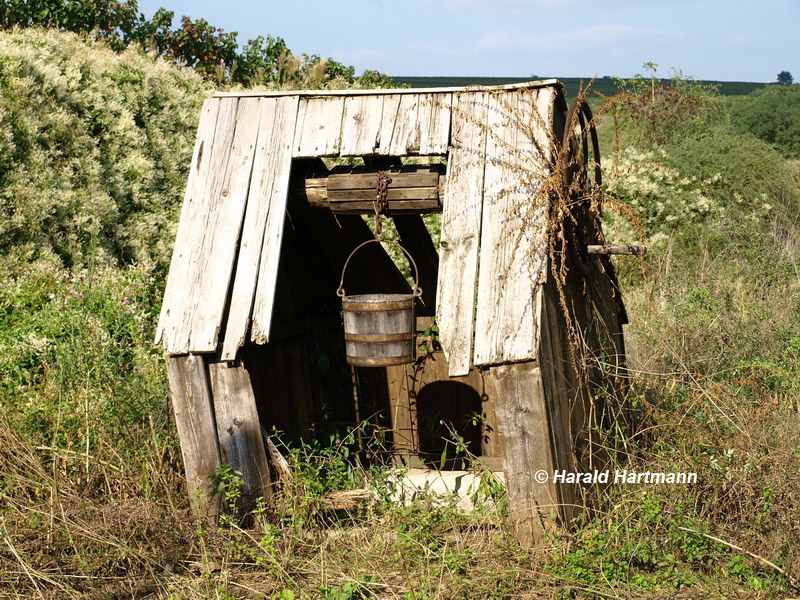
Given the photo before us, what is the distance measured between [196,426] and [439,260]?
1.78 meters

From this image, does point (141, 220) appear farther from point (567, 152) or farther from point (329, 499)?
point (567, 152)

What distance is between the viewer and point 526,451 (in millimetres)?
4141

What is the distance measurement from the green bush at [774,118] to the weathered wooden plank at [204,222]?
18.3 metres

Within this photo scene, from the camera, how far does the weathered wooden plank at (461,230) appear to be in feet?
13.8

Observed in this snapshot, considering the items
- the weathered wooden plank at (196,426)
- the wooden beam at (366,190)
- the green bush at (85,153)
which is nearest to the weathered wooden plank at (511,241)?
the wooden beam at (366,190)

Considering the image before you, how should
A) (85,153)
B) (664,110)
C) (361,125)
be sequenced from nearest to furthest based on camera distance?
(361,125) → (85,153) → (664,110)

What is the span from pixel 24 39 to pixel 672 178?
9.72 m

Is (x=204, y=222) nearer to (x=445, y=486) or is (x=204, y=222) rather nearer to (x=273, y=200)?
(x=273, y=200)

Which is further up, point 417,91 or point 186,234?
point 417,91

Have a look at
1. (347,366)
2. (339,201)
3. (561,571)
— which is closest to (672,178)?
(347,366)

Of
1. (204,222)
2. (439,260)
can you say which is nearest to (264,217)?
(204,222)

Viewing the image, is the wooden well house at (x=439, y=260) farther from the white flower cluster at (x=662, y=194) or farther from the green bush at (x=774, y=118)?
the green bush at (x=774, y=118)

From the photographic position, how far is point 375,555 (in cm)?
428

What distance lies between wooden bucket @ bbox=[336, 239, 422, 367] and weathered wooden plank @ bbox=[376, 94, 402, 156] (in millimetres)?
610
